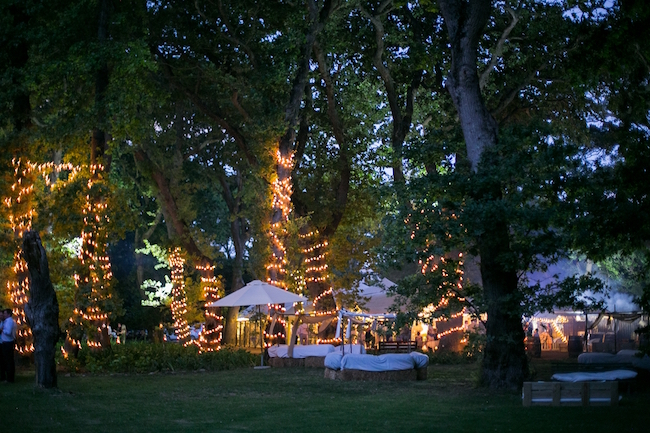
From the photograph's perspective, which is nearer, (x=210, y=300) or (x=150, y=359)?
(x=150, y=359)

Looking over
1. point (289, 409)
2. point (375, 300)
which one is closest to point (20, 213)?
point (289, 409)

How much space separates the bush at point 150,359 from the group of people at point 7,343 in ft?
13.3

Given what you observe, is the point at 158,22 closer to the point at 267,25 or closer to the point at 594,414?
the point at 267,25

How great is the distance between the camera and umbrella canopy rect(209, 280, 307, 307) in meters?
23.6

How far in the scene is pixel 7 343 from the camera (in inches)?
669

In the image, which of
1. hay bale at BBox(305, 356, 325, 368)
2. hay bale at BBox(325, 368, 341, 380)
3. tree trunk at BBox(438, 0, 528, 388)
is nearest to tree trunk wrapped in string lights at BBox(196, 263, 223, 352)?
hay bale at BBox(305, 356, 325, 368)

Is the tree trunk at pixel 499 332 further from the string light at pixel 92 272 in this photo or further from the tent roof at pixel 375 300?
the tent roof at pixel 375 300

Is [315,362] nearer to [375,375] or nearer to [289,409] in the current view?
[375,375]

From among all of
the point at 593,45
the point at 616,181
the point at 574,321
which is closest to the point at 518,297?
the point at 616,181

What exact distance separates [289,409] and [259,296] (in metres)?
10.7

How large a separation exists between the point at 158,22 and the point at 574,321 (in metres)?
25.8

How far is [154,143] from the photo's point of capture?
31.7 m

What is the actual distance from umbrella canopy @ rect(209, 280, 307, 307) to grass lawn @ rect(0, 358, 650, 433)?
4.78 m

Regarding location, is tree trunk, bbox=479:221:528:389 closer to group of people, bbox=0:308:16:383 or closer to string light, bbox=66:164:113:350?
group of people, bbox=0:308:16:383
